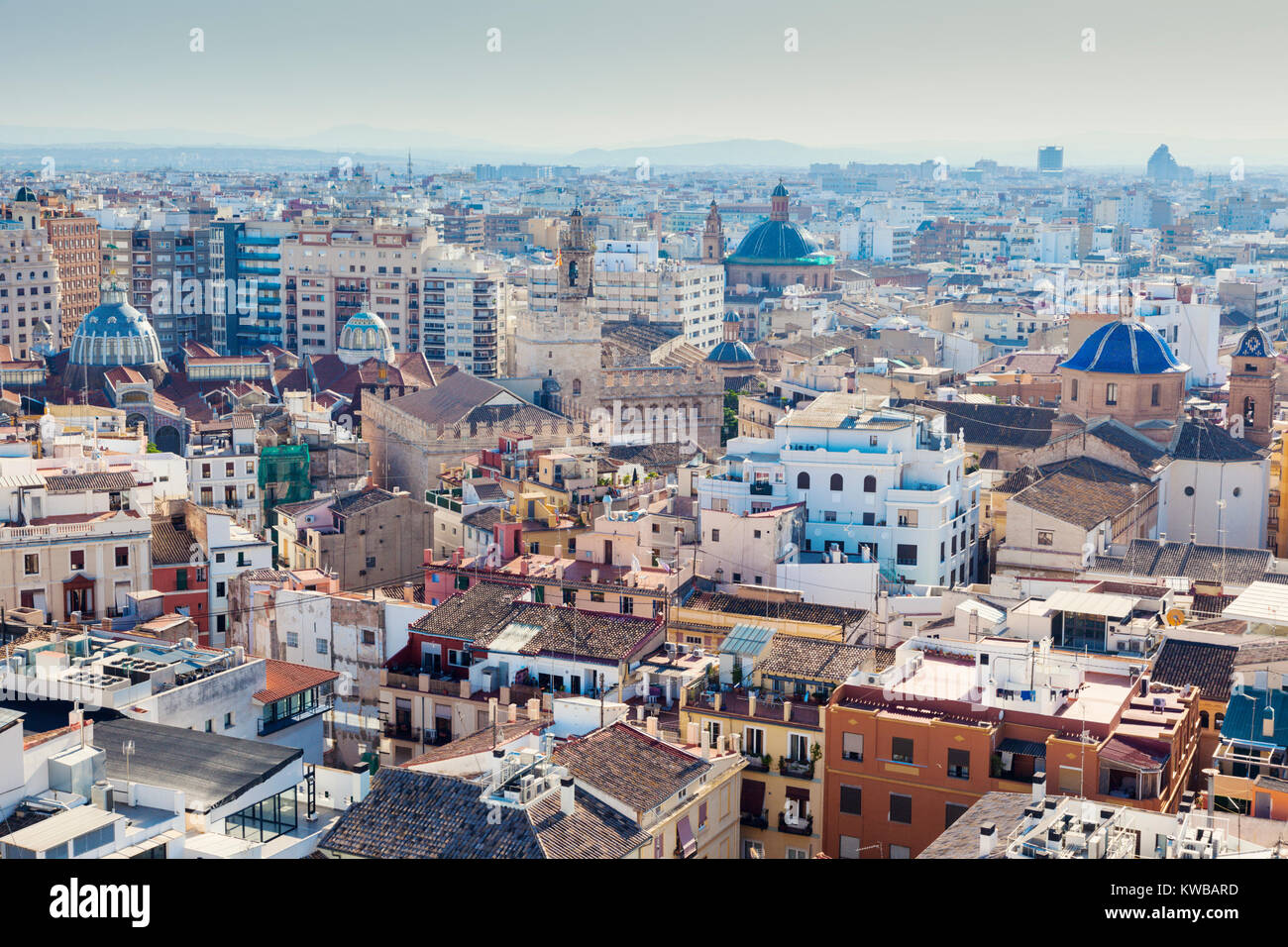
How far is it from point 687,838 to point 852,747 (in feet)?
4.50

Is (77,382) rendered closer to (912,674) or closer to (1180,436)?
(1180,436)

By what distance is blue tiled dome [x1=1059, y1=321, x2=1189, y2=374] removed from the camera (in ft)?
64.7

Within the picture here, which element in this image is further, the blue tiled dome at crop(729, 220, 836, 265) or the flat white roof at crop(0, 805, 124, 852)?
the blue tiled dome at crop(729, 220, 836, 265)

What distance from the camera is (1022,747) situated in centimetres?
944

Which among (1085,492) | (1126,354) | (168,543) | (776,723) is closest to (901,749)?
(776,723)

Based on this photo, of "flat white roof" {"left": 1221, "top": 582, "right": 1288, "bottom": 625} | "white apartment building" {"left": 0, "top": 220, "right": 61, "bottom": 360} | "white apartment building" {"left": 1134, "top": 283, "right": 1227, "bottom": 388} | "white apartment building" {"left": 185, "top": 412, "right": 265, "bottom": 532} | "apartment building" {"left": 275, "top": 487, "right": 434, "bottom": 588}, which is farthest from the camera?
"white apartment building" {"left": 0, "top": 220, "right": 61, "bottom": 360}

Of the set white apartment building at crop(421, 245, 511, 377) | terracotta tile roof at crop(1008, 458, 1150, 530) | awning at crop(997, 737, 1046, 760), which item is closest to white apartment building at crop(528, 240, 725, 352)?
white apartment building at crop(421, 245, 511, 377)

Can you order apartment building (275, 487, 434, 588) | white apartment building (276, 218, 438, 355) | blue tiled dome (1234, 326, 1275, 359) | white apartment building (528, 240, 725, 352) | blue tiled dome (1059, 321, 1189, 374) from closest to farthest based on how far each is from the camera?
apartment building (275, 487, 434, 588), blue tiled dome (1059, 321, 1189, 374), blue tiled dome (1234, 326, 1275, 359), white apartment building (276, 218, 438, 355), white apartment building (528, 240, 725, 352)

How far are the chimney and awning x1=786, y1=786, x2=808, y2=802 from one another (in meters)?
2.59

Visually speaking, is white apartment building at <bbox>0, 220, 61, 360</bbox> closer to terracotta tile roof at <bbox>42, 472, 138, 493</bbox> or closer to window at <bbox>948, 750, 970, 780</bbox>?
terracotta tile roof at <bbox>42, 472, 138, 493</bbox>

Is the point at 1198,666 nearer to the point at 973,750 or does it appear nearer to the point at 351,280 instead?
the point at 973,750

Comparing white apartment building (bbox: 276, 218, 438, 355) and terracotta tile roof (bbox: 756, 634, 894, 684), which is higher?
white apartment building (bbox: 276, 218, 438, 355)

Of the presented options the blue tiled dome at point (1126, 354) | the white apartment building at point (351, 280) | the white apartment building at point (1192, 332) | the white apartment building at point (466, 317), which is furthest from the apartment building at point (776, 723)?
the white apartment building at point (351, 280)

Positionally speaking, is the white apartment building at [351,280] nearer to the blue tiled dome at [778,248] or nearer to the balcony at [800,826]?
the blue tiled dome at [778,248]
